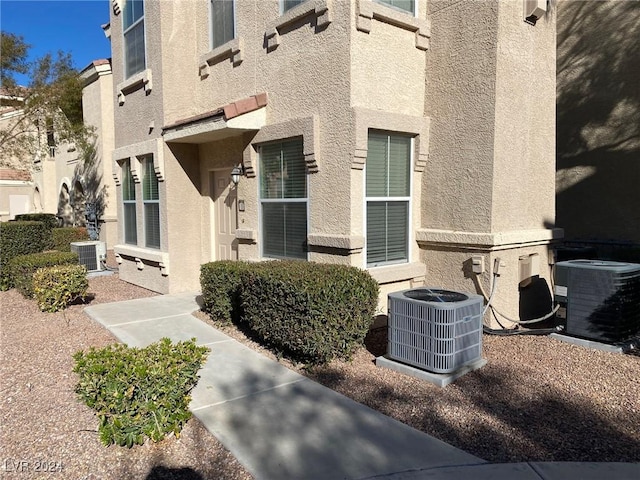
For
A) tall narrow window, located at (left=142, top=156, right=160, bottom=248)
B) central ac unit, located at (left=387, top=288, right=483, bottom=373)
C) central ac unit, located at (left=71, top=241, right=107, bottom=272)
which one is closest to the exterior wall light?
tall narrow window, located at (left=142, top=156, right=160, bottom=248)

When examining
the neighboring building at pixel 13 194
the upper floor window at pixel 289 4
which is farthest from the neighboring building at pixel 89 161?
the upper floor window at pixel 289 4

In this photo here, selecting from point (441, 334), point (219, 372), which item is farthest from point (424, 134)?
point (219, 372)

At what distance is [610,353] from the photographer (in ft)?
18.0

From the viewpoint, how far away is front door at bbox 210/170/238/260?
29.0 feet

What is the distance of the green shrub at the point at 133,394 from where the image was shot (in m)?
3.46

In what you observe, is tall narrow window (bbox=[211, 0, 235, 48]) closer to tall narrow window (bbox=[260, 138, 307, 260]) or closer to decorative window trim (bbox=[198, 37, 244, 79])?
decorative window trim (bbox=[198, 37, 244, 79])

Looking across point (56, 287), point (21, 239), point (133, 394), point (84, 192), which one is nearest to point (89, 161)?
point (84, 192)

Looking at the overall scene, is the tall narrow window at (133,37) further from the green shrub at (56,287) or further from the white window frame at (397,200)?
the white window frame at (397,200)

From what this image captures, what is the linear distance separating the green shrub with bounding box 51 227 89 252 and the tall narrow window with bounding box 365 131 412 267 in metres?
10.7

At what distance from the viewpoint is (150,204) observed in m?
9.96

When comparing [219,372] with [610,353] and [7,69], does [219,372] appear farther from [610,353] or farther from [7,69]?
[7,69]

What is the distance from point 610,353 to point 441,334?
7.52 ft

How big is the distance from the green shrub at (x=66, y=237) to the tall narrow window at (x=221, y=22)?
8.41m

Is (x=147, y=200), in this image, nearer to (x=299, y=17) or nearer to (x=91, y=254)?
(x=91, y=254)
